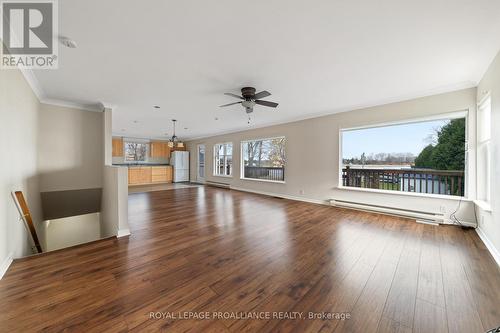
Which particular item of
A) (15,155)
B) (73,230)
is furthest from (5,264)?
(73,230)

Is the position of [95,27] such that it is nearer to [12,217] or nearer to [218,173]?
[12,217]

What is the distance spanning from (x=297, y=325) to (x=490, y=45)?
11.8 feet

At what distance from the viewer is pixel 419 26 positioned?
6.07ft

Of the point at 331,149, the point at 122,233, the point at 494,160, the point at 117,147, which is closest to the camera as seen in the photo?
the point at 494,160

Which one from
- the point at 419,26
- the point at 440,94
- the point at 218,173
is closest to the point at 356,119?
the point at 440,94

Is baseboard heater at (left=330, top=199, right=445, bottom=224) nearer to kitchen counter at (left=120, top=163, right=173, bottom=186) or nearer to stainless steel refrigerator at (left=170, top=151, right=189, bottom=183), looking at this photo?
stainless steel refrigerator at (left=170, top=151, right=189, bottom=183)

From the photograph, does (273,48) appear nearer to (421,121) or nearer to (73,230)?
(421,121)

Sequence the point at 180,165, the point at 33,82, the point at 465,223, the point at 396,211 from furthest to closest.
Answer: the point at 180,165
the point at 396,211
the point at 465,223
the point at 33,82

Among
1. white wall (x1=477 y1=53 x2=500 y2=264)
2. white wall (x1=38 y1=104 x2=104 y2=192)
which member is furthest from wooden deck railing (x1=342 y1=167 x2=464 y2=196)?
white wall (x1=38 y1=104 x2=104 y2=192)

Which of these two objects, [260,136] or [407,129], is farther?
[260,136]

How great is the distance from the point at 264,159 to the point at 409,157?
419cm

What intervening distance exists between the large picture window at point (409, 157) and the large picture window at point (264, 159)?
7.03ft

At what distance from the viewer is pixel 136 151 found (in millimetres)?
9664

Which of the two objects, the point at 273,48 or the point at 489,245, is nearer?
Result: the point at 273,48
